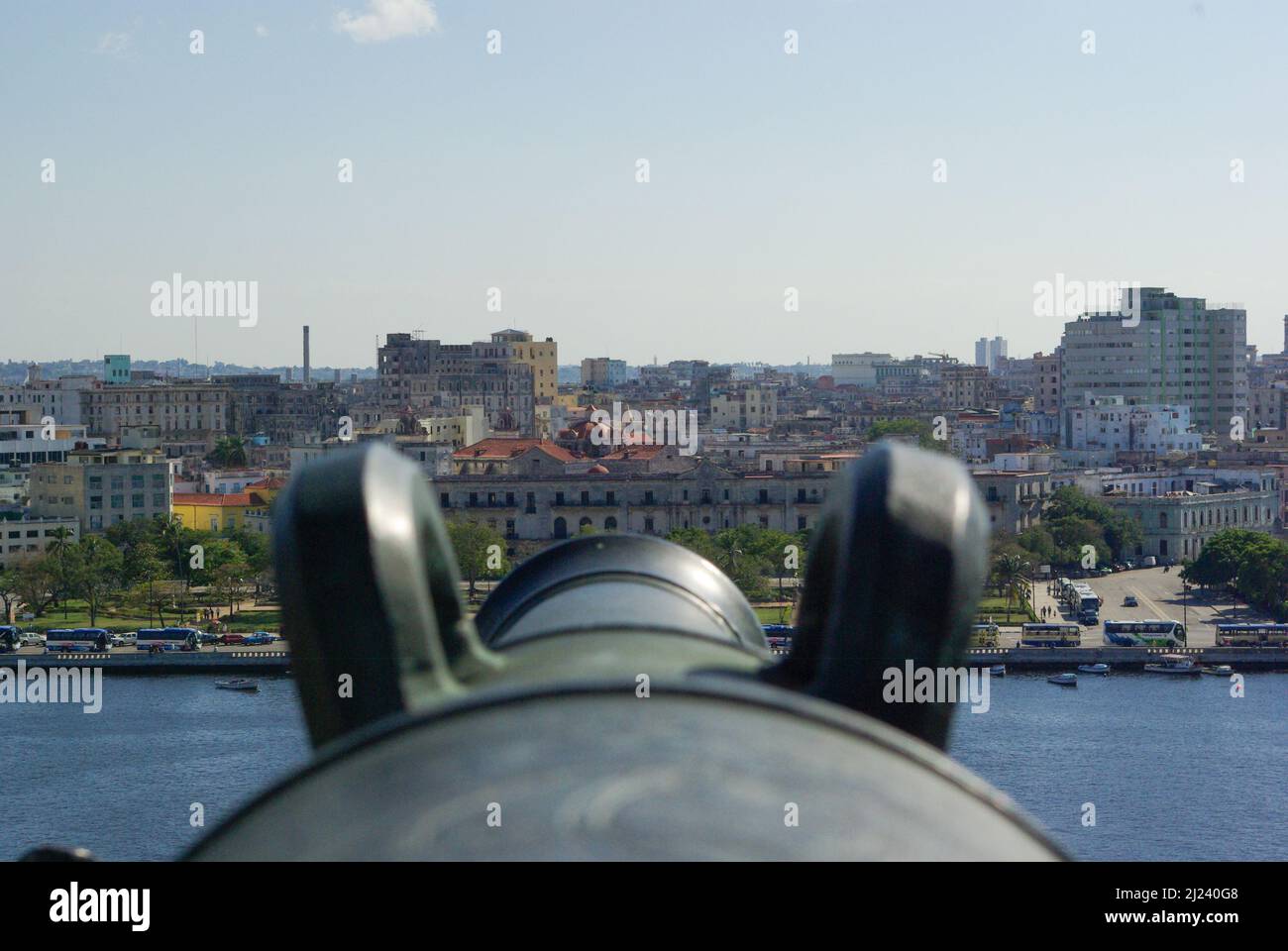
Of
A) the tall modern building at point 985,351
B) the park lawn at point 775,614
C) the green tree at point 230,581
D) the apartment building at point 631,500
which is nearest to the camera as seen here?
the park lawn at point 775,614

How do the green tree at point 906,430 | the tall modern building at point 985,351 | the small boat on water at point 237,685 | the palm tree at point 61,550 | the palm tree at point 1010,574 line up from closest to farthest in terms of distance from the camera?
1. the small boat on water at point 237,685
2. the palm tree at point 61,550
3. the palm tree at point 1010,574
4. the green tree at point 906,430
5. the tall modern building at point 985,351

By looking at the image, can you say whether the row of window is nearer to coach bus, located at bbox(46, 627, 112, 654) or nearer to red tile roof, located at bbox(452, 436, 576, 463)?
red tile roof, located at bbox(452, 436, 576, 463)

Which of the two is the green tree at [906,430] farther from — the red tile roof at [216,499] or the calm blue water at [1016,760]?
the calm blue water at [1016,760]

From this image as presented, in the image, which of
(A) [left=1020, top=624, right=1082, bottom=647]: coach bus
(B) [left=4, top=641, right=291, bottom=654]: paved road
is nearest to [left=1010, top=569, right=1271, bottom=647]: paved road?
(A) [left=1020, top=624, right=1082, bottom=647]: coach bus

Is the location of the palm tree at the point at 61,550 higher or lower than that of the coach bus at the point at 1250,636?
higher

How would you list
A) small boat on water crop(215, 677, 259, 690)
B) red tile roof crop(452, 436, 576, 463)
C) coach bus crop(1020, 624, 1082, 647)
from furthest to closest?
1. red tile roof crop(452, 436, 576, 463)
2. coach bus crop(1020, 624, 1082, 647)
3. small boat on water crop(215, 677, 259, 690)

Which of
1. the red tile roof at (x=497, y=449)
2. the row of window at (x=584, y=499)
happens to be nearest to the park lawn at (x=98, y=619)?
the row of window at (x=584, y=499)

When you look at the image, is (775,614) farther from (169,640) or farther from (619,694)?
(619,694)
